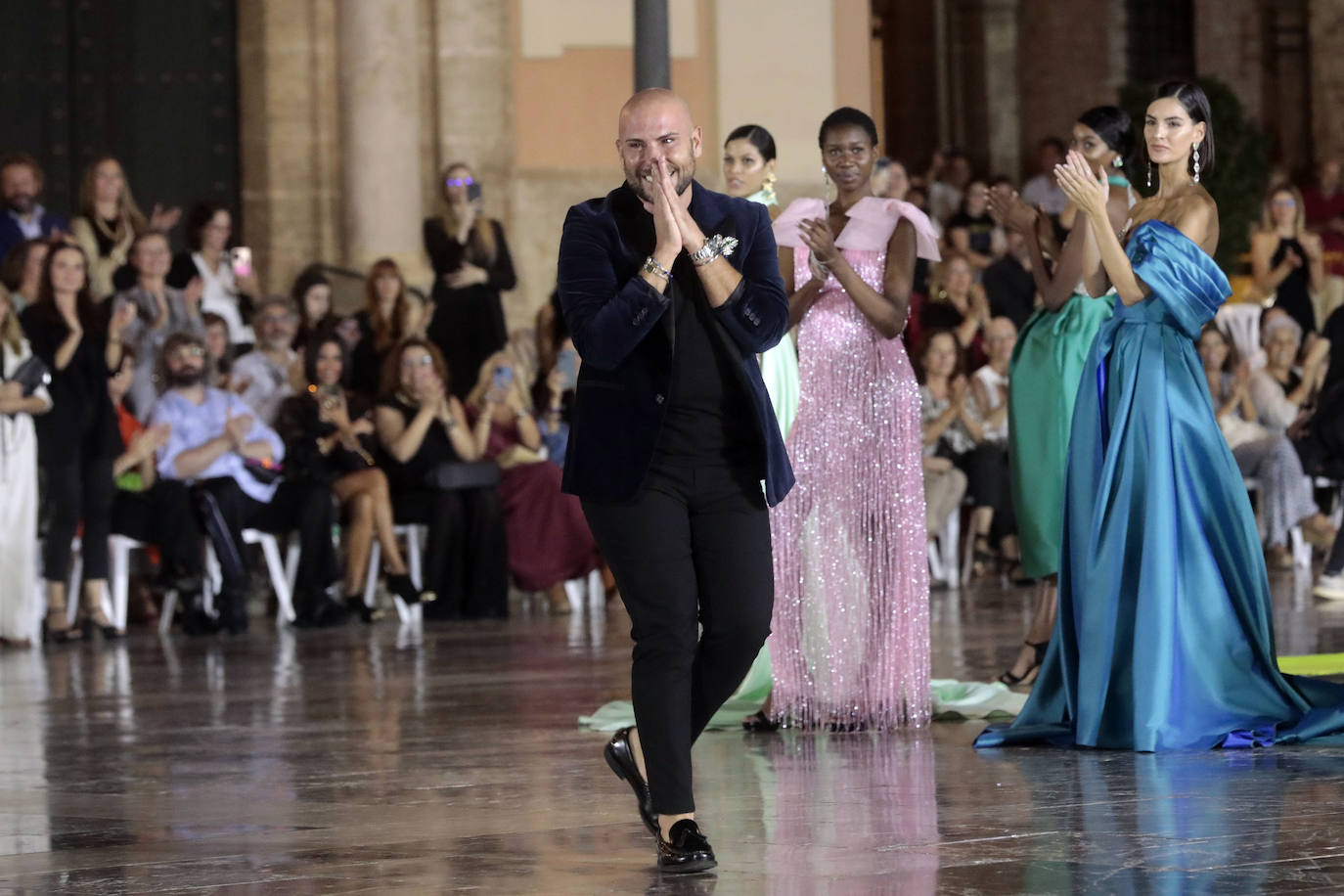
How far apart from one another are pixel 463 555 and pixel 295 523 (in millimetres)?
828

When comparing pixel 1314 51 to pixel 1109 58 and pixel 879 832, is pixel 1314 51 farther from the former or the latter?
pixel 879 832

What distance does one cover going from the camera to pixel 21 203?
11.4 meters

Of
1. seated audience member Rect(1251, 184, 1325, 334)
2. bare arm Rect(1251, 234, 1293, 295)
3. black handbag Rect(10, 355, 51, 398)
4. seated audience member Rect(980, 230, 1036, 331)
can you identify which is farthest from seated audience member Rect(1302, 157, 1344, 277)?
black handbag Rect(10, 355, 51, 398)

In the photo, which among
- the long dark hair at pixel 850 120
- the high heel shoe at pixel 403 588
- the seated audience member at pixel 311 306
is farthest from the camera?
the seated audience member at pixel 311 306

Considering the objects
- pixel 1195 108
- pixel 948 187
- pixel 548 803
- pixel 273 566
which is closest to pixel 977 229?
pixel 948 187

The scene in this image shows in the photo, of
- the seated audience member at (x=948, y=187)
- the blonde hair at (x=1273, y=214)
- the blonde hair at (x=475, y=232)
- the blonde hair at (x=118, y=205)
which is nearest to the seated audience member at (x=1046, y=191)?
the seated audience member at (x=948, y=187)

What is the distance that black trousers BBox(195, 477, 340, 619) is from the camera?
10.9m

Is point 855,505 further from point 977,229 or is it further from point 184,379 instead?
point 977,229

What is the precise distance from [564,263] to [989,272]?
942cm

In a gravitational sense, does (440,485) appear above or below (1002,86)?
below

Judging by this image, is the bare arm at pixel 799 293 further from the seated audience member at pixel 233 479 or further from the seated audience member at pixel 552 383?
the seated audience member at pixel 552 383

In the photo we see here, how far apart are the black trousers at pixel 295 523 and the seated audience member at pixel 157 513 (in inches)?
4.8

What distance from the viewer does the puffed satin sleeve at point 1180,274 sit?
6.04 metres

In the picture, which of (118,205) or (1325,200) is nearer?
(118,205)
